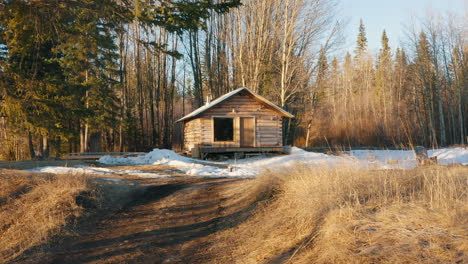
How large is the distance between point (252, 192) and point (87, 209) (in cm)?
366

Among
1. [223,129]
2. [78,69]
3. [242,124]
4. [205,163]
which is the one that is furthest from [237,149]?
[78,69]

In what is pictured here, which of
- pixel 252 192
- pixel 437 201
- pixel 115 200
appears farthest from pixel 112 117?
pixel 437 201

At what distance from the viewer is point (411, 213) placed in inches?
159

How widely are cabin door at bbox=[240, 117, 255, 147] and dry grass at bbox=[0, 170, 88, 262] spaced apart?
14502mm

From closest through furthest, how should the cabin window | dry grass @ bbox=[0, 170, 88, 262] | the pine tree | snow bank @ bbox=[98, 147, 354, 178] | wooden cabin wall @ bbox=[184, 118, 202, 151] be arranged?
dry grass @ bbox=[0, 170, 88, 262] → snow bank @ bbox=[98, 147, 354, 178] → wooden cabin wall @ bbox=[184, 118, 202, 151] → the cabin window → the pine tree

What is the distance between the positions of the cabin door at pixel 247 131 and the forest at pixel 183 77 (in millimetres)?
5830

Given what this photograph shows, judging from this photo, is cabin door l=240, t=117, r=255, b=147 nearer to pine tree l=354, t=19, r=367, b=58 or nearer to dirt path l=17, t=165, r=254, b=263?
dirt path l=17, t=165, r=254, b=263

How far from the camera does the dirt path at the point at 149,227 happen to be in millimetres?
4703

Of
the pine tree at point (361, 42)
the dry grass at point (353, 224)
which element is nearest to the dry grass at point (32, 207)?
the dry grass at point (353, 224)

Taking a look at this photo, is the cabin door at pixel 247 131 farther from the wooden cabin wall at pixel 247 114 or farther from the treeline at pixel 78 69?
the treeline at pixel 78 69

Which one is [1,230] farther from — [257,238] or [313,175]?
[313,175]

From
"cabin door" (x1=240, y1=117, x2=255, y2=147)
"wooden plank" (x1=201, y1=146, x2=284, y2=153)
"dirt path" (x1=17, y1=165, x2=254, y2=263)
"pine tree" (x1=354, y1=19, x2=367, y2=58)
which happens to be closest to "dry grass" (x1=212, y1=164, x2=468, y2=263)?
"dirt path" (x1=17, y1=165, x2=254, y2=263)

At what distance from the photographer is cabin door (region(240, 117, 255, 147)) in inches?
866

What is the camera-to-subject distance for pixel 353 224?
398 cm
